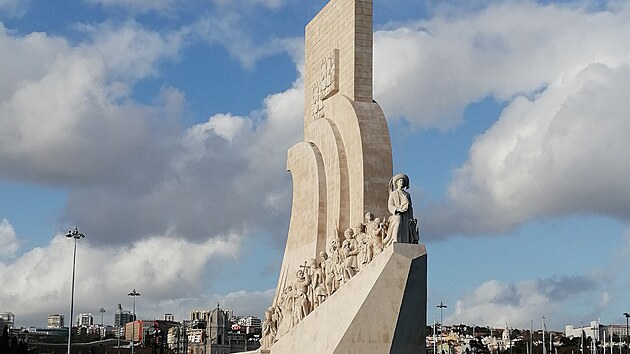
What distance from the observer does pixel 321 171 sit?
25188mm

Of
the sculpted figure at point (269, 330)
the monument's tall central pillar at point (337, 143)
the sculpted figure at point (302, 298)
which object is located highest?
the monument's tall central pillar at point (337, 143)

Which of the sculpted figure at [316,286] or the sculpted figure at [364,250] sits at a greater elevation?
the sculpted figure at [364,250]

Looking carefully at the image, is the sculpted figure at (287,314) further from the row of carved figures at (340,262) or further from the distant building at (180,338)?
the distant building at (180,338)

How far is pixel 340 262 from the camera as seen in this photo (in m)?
21.4

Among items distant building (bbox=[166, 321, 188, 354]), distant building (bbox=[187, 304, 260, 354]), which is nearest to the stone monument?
distant building (bbox=[166, 321, 188, 354])

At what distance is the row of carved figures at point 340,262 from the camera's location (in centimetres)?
1889

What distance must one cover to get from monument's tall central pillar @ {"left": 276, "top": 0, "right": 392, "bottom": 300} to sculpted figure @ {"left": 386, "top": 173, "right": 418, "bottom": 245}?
10.8ft

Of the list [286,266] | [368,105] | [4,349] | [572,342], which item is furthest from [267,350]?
[572,342]

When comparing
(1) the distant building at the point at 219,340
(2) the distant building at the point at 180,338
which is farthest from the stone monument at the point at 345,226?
(1) the distant building at the point at 219,340

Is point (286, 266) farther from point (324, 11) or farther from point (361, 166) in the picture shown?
point (324, 11)

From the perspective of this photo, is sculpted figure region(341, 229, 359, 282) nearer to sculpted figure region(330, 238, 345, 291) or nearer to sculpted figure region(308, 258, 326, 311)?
sculpted figure region(330, 238, 345, 291)

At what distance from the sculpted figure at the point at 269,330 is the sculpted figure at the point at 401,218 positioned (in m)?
7.23

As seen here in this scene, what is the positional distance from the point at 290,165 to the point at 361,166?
5.77m

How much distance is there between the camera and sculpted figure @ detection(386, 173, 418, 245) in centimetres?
1878
